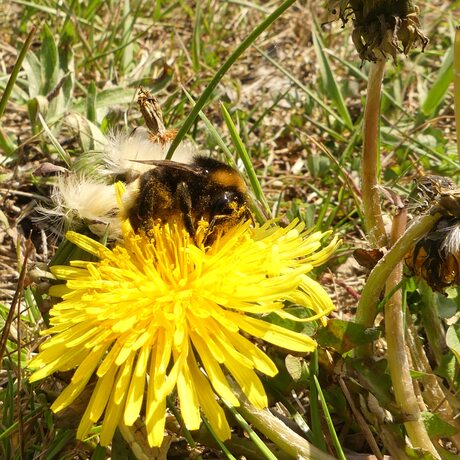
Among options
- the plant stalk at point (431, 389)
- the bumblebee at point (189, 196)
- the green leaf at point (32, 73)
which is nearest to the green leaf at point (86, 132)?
the green leaf at point (32, 73)

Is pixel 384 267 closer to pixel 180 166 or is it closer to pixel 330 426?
pixel 330 426

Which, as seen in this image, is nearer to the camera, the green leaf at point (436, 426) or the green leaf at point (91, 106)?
the green leaf at point (436, 426)

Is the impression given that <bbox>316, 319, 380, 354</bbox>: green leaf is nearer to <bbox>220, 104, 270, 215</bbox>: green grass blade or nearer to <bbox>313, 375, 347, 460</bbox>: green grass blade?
<bbox>313, 375, 347, 460</bbox>: green grass blade

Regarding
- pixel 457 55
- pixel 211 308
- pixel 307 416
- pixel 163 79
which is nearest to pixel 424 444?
pixel 307 416

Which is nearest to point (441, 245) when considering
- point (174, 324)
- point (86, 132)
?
point (174, 324)

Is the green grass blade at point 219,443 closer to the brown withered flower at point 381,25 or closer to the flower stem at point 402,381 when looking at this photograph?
the flower stem at point 402,381

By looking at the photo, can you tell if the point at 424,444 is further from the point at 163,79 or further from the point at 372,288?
the point at 163,79
